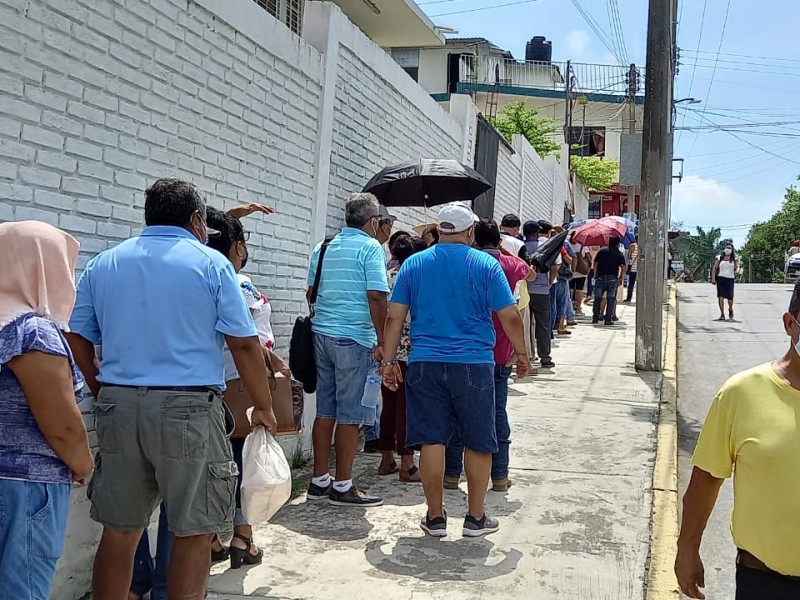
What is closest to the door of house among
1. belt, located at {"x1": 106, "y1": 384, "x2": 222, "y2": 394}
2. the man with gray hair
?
the man with gray hair

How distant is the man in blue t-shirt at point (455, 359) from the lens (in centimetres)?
477

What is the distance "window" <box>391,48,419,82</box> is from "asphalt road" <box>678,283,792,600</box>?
14.9 meters

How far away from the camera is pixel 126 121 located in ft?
13.4

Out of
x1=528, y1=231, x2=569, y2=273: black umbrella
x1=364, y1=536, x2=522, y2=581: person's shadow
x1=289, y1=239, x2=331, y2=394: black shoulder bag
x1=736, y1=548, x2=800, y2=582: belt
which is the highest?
x1=528, y1=231, x2=569, y2=273: black umbrella

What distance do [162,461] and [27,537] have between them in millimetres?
654

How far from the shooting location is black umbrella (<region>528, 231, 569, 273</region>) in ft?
32.6

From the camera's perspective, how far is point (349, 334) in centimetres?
525

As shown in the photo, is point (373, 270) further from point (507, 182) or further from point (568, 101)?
point (568, 101)

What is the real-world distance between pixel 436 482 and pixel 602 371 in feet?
20.6

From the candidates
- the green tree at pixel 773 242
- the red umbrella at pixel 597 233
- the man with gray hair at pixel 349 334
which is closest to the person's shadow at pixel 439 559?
the man with gray hair at pixel 349 334

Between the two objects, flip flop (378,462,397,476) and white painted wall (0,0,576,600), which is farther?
flip flop (378,462,397,476)

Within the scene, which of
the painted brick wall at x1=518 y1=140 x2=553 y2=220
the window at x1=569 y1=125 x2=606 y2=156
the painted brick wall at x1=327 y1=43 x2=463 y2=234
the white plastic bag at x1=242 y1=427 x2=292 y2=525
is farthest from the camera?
the window at x1=569 y1=125 x2=606 y2=156

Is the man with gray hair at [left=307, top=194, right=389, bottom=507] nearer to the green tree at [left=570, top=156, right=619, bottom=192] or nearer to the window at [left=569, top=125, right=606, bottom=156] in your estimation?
the green tree at [left=570, top=156, right=619, bottom=192]

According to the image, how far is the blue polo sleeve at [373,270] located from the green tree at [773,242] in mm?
54715
